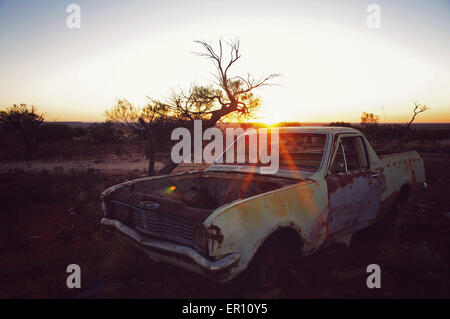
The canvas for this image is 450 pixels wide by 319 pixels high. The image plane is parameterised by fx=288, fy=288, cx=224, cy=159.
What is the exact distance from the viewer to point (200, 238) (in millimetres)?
2482

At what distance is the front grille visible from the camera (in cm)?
272

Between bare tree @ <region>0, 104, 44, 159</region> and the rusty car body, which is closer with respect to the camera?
the rusty car body

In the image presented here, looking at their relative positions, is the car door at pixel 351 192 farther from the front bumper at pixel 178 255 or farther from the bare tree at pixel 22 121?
the bare tree at pixel 22 121

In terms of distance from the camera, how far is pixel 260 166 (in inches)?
161

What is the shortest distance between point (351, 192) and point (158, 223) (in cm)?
235

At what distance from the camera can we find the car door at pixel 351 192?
3357 mm

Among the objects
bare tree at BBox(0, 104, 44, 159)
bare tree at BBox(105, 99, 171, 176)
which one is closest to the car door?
bare tree at BBox(105, 99, 171, 176)

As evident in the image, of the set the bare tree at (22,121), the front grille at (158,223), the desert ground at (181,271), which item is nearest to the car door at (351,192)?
the desert ground at (181,271)

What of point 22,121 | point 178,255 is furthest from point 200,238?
point 22,121

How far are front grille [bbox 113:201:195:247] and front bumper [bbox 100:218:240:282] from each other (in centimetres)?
A: 8

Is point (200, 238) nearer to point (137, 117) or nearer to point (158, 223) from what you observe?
point (158, 223)

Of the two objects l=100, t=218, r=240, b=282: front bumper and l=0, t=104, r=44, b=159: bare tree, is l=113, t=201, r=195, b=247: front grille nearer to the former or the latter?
l=100, t=218, r=240, b=282: front bumper

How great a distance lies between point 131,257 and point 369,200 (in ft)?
10.5
